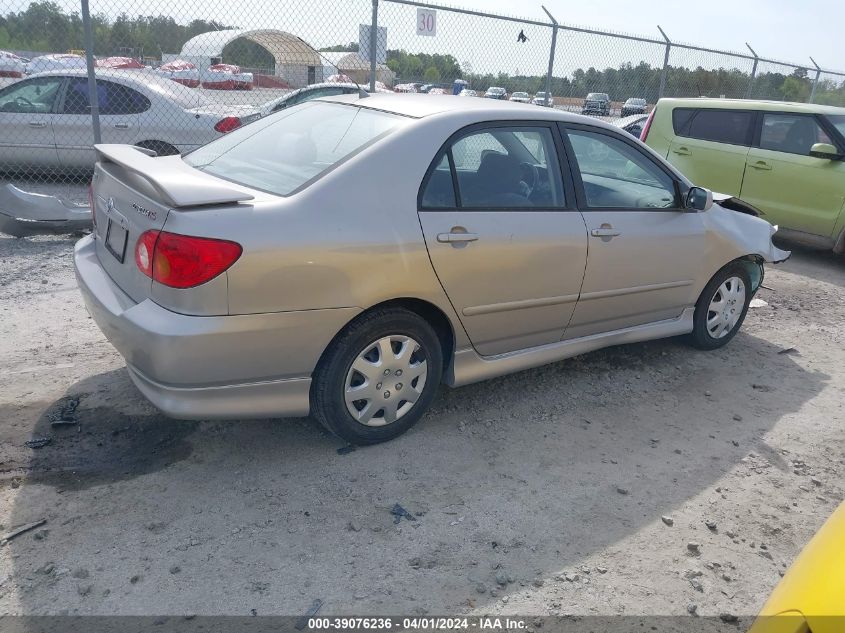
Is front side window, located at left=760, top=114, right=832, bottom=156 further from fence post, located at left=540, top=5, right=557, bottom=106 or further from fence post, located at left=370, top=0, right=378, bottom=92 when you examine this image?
fence post, located at left=370, top=0, right=378, bottom=92

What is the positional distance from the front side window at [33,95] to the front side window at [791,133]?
8838mm

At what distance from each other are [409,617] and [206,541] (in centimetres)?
89

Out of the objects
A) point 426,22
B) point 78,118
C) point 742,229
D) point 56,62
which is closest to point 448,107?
point 742,229

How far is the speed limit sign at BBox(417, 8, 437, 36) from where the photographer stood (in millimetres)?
8281

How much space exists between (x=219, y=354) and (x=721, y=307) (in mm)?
3769

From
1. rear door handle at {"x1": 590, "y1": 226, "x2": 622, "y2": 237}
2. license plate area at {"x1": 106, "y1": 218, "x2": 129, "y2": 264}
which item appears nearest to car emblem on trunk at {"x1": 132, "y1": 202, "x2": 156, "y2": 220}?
license plate area at {"x1": 106, "y1": 218, "x2": 129, "y2": 264}

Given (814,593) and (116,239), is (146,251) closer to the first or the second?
(116,239)

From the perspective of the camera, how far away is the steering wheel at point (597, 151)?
4188mm

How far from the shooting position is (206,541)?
2.84 meters

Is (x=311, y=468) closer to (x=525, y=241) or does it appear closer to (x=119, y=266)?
(x=119, y=266)

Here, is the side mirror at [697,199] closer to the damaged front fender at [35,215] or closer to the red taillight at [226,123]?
the damaged front fender at [35,215]

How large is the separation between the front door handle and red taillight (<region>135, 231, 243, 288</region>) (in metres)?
1.01

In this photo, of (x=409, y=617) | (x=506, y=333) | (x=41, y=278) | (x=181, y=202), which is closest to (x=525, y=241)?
(x=506, y=333)

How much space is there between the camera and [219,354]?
116 inches
